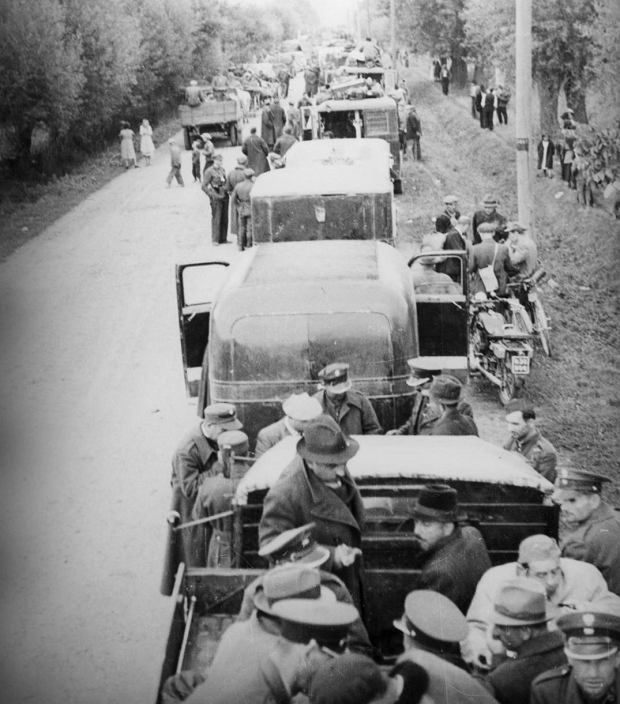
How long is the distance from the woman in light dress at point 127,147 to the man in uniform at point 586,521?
2569 centimetres

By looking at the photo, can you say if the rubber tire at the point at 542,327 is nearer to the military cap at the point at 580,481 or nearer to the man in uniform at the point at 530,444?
the man in uniform at the point at 530,444

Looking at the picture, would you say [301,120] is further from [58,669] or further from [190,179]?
[58,669]

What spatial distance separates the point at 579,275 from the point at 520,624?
13548 mm

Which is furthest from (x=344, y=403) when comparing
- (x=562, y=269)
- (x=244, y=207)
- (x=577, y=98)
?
(x=577, y=98)

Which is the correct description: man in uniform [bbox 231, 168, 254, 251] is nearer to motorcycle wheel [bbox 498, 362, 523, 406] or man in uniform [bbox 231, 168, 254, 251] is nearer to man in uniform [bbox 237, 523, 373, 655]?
motorcycle wheel [bbox 498, 362, 523, 406]

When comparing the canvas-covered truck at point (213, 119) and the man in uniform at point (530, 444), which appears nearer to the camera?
the man in uniform at point (530, 444)

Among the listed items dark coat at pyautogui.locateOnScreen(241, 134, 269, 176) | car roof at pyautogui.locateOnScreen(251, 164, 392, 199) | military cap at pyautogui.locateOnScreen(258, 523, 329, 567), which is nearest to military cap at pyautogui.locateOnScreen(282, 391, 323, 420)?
military cap at pyautogui.locateOnScreen(258, 523, 329, 567)

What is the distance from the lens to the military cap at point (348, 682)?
3.23m

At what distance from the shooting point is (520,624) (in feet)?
14.0

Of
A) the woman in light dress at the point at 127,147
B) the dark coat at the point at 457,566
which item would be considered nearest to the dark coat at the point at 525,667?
the dark coat at the point at 457,566

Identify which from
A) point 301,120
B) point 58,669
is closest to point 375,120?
point 301,120

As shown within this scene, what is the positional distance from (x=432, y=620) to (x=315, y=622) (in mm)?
587

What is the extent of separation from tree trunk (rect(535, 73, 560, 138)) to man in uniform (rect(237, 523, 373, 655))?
22.5 metres

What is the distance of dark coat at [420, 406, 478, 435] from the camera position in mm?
7211
